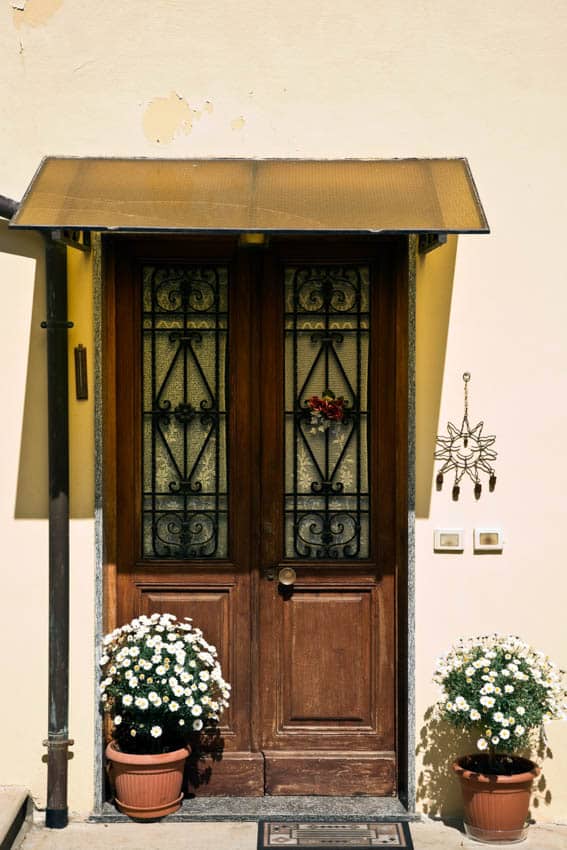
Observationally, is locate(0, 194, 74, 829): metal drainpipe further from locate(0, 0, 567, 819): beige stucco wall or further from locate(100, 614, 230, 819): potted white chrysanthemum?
locate(100, 614, 230, 819): potted white chrysanthemum

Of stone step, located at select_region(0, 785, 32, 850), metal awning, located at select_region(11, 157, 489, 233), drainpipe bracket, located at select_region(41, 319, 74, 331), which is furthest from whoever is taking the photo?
drainpipe bracket, located at select_region(41, 319, 74, 331)

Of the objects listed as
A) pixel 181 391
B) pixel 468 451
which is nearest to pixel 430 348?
pixel 468 451

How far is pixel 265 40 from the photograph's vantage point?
545 cm

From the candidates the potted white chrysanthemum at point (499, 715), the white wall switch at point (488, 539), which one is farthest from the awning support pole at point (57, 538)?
the white wall switch at point (488, 539)

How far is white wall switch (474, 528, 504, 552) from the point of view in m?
5.45

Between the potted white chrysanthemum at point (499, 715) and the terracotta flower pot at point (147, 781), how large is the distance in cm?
133

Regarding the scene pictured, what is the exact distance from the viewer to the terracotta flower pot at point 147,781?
532cm

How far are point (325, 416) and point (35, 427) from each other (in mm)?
1449

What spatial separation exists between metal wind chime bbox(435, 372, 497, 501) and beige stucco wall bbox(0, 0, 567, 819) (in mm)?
56

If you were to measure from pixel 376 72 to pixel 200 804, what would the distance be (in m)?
3.71

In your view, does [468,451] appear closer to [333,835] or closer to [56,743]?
[333,835]

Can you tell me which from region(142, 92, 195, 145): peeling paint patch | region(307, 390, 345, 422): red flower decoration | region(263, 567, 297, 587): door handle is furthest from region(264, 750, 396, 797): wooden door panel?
region(142, 92, 195, 145): peeling paint patch

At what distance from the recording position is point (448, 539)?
5.47 meters

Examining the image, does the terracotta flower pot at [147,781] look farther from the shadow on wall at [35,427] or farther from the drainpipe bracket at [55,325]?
the drainpipe bracket at [55,325]
